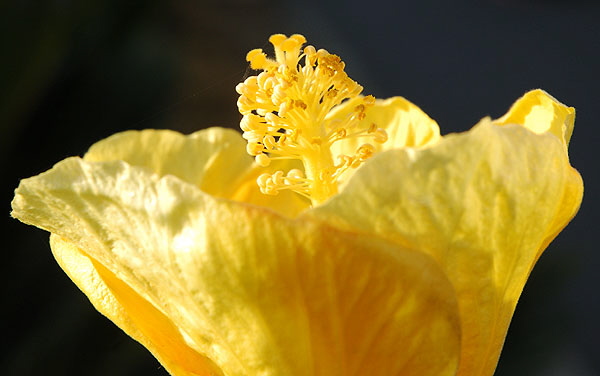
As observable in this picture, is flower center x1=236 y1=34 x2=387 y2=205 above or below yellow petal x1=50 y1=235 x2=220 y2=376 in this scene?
above

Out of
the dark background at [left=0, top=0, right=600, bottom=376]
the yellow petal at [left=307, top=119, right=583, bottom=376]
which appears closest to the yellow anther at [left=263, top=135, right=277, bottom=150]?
the yellow petal at [left=307, top=119, right=583, bottom=376]

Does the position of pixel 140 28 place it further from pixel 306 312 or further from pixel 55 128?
pixel 306 312

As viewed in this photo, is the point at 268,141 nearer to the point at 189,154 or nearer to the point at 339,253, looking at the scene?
the point at 189,154

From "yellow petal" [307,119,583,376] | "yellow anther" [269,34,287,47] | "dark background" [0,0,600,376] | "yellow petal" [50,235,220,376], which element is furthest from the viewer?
"dark background" [0,0,600,376]

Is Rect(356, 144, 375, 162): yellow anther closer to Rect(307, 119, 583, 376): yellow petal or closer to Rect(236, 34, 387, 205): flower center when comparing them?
Rect(236, 34, 387, 205): flower center

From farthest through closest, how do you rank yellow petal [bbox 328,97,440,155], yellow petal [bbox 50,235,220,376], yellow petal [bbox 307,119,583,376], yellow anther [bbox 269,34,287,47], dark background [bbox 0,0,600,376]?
dark background [bbox 0,0,600,376], yellow petal [bbox 328,97,440,155], yellow anther [bbox 269,34,287,47], yellow petal [bbox 50,235,220,376], yellow petal [bbox 307,119,583,376]

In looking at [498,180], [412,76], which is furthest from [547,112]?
[412,76]

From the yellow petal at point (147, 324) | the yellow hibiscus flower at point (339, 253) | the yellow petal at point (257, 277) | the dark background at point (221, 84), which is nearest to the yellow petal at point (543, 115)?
the yellow hibiscus flower at point (339, 253)
